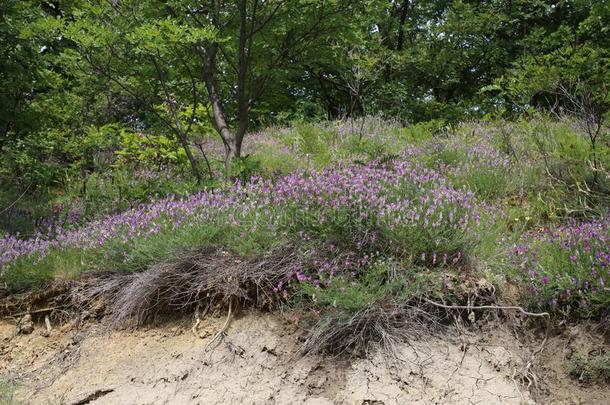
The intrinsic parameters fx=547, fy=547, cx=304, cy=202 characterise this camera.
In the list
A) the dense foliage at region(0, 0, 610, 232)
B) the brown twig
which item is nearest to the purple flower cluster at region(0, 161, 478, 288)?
the brown twig

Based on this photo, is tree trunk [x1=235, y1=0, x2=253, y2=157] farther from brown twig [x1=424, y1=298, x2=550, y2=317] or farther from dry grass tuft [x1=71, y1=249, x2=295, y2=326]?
brown twig [x1=424, y1=298, x2=550, y2=317]

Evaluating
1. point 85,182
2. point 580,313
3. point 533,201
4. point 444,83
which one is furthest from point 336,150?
point 444,83

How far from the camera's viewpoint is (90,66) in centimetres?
584

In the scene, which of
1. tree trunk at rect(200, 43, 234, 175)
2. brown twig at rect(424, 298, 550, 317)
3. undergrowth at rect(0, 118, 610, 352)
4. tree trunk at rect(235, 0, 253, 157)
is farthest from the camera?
tree trunk at rect(200, 43, 234, 175)

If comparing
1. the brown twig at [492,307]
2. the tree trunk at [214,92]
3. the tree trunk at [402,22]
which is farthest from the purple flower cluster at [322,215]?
the tree trunk at [402,22]

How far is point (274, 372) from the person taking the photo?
341 cm

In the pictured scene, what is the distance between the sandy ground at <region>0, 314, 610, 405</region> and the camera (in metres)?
3.11

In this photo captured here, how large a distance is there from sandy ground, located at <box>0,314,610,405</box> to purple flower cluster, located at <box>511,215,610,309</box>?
0.86ft

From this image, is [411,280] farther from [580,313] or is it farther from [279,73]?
[279,73]

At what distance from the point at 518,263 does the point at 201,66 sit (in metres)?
4.17

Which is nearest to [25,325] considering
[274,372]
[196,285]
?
[196,285]

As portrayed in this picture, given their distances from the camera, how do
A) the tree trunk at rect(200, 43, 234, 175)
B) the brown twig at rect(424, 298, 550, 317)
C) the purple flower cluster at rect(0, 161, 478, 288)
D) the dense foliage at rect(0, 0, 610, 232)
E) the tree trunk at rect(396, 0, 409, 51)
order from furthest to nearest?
the tree trunk at rect(396, 0, 409, 51), the tree trunk at rect(200, 43, 234, 175), the dense foliage at rect(0, 0, 610, 232), the purple flower cluster at rect(0, 161, 478, 288), the brown twig at rect(424, 298, 550, 317)

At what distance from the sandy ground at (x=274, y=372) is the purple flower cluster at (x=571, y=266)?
0.26 metres

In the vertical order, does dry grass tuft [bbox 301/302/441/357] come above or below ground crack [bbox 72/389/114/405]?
above
